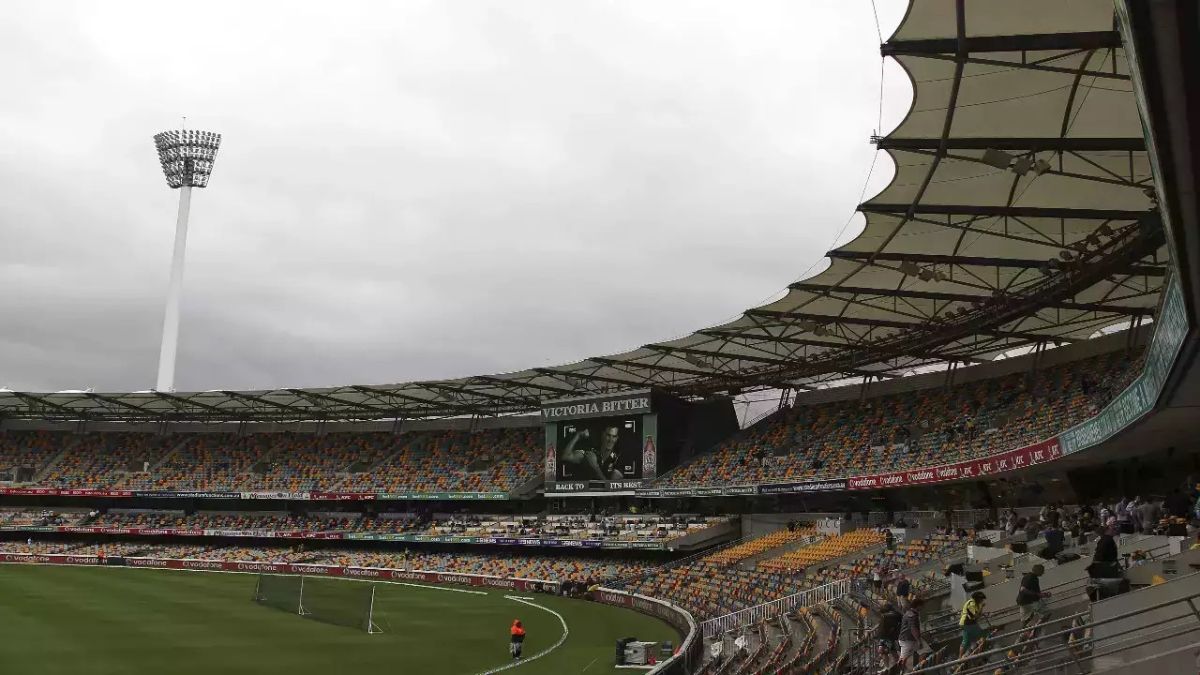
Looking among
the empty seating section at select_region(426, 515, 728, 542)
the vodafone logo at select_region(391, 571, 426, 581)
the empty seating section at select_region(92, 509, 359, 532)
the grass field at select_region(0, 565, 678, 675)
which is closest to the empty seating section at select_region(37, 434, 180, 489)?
the empty seating section at select_region(92, 509, 359, 532)

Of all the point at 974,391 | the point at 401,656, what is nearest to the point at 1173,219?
the point at 401,656

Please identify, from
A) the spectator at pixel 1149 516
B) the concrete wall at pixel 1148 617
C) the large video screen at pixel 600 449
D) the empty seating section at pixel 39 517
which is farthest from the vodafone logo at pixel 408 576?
the concrete wall at pixel 1148 617

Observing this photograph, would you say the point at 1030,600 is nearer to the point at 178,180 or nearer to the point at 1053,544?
the point at 1053,544

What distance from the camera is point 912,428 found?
43219mm

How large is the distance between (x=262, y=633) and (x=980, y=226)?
2535cm

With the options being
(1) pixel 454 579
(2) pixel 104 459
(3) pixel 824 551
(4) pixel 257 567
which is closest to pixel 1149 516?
(3) pixel 824 551

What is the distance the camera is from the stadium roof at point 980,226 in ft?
48.7

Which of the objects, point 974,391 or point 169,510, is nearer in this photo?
point 974,391

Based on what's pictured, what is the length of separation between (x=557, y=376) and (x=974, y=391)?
21.4 metres

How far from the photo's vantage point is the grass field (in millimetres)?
24766

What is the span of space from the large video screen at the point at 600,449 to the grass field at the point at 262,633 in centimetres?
923

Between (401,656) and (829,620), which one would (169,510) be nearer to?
(401,656)

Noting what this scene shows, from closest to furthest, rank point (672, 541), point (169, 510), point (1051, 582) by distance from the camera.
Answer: point (1051, 582), point (672, 541), point (169, 510)

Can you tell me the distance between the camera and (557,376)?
5069cm
